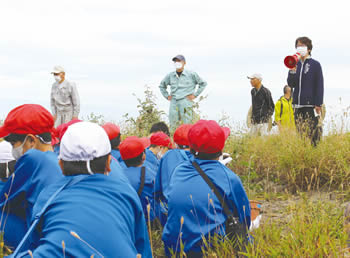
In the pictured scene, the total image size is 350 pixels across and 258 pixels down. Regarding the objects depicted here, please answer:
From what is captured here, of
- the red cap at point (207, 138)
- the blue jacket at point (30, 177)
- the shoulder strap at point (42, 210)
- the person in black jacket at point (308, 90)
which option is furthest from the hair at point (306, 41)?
the shoulder strap at point (42, 210)

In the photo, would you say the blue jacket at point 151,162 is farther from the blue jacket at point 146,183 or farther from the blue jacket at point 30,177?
the blue jacket at point 30,177

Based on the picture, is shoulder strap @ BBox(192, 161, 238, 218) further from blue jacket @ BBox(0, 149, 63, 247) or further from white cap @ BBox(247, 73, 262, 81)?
white cap @ BBox(247, 73, 262, 81)

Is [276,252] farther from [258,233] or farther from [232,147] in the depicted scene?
[232,147]

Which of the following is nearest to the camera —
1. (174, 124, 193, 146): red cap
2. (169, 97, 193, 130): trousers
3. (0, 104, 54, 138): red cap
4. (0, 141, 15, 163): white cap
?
(0, 104, 54, 138): red cap

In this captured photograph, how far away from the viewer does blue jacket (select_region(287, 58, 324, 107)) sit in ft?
24.3

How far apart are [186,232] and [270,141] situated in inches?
199

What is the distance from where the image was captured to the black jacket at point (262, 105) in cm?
1063

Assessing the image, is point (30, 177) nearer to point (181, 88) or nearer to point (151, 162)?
point (151, 162)

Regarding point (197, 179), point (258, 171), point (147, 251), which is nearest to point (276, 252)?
point (197, 179)

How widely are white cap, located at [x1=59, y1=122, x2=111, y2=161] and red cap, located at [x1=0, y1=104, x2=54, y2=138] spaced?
1.18m

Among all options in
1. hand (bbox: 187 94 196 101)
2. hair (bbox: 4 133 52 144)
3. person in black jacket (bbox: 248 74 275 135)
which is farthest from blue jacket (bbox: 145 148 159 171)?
person in black jacket (bbox: 248 74 275 135)

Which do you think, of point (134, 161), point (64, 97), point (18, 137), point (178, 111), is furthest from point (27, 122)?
point (64, 97)

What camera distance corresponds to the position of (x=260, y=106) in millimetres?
10664

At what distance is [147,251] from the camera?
243 cm
